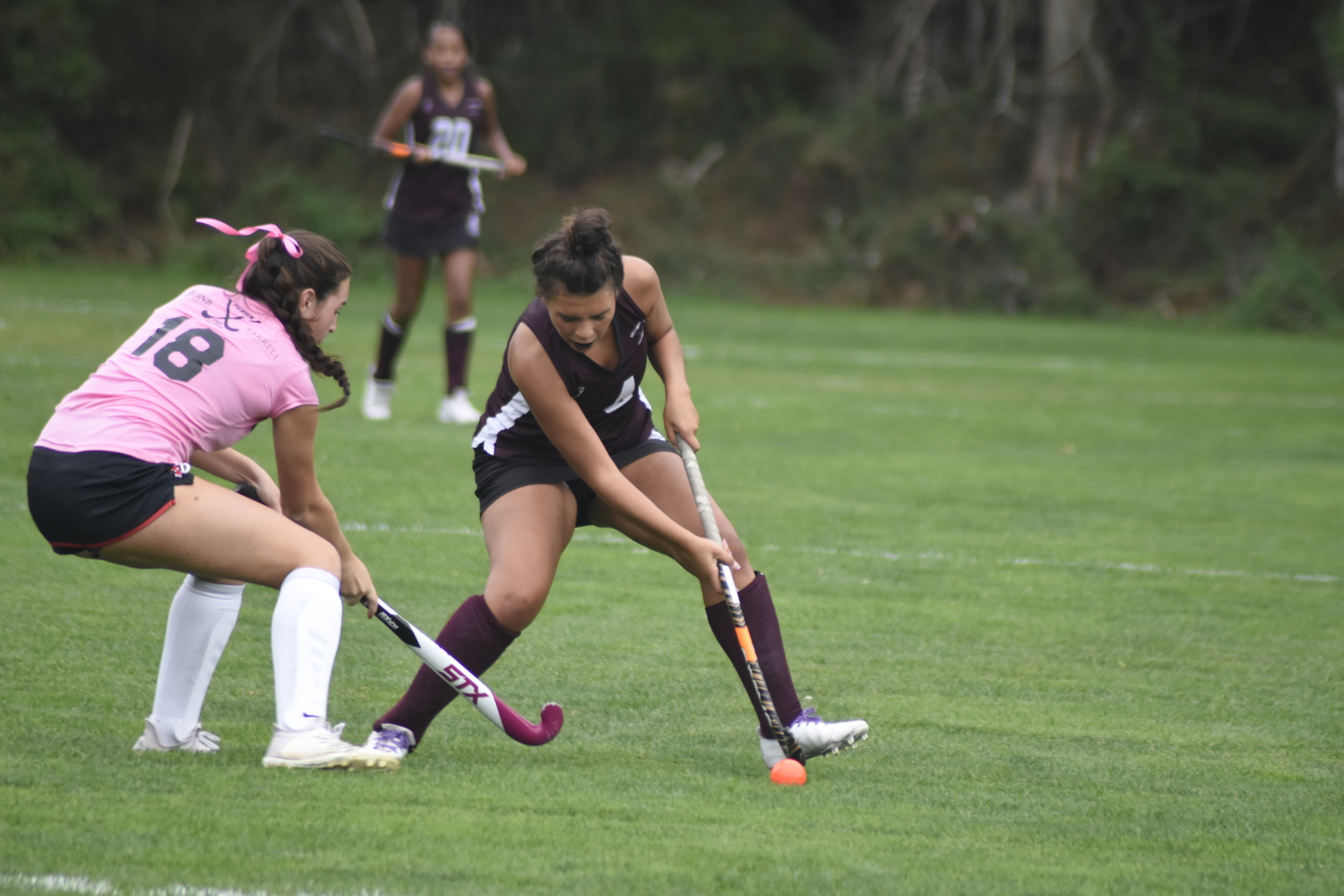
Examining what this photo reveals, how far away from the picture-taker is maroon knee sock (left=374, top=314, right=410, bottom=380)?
927 cm

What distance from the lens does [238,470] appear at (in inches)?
148

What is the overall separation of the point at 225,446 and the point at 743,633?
1.33m

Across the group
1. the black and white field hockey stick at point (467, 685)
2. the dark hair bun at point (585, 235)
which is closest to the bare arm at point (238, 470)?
the black and white field hockey stick at point (467, 685)

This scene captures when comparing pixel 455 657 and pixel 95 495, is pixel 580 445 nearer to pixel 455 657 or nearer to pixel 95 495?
pixel 455 657

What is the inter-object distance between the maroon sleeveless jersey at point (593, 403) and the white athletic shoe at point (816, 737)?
0.87 m

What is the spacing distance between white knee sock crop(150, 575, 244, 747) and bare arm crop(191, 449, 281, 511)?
0.81 ft

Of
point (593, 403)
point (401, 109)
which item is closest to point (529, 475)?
point (593, 403)

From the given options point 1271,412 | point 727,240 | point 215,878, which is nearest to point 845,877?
point 215,878

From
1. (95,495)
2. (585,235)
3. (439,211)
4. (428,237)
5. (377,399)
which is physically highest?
(585,235)

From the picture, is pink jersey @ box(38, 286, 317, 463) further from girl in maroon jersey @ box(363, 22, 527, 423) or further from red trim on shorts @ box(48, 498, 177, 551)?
girl in maroon jersey @ box(363, 22, 527, 423)

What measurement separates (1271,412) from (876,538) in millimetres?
6356

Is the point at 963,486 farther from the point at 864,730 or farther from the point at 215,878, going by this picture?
the point at 215,878

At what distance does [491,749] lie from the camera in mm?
3857

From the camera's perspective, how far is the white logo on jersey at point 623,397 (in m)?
4.04
